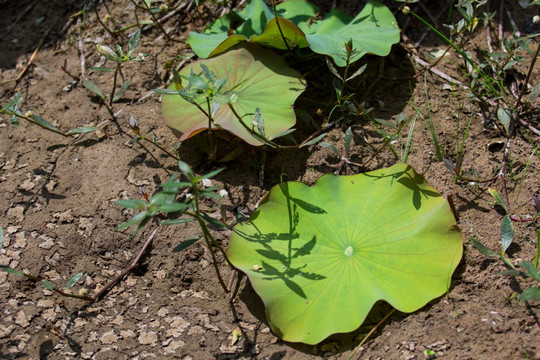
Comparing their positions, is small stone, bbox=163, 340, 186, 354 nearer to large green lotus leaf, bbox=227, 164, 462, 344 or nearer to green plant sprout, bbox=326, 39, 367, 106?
large green lotus leaf, bbox=227, 164, 462, 344

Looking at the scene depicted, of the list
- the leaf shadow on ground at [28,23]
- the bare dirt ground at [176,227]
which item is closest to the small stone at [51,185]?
the bare dirt ground at [176,227]

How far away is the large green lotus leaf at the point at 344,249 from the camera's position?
5.77ft

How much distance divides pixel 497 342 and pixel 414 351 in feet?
0.82

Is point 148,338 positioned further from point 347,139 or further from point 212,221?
point 347,139

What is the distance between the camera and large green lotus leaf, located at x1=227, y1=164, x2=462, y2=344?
176 cm

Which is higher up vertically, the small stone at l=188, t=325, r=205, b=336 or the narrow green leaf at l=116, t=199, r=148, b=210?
the narrow green leaf at l=116, t=199, r=148, b=210

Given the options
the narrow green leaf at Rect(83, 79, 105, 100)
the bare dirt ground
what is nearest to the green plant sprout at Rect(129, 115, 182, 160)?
the bare dirt ground

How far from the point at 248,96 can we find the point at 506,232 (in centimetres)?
120

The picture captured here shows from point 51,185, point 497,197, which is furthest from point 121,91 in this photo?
point 497,197

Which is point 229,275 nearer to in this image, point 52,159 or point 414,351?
point 414,351

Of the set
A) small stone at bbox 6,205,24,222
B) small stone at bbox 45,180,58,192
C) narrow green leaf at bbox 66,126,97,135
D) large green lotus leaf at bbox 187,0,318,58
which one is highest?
large green lotus leaf at bbox 187,0,318,58

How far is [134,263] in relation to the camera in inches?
79.7

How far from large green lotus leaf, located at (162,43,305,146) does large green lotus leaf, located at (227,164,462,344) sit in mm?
355

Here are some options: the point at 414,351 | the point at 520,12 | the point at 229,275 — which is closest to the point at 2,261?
the point at 229,275
